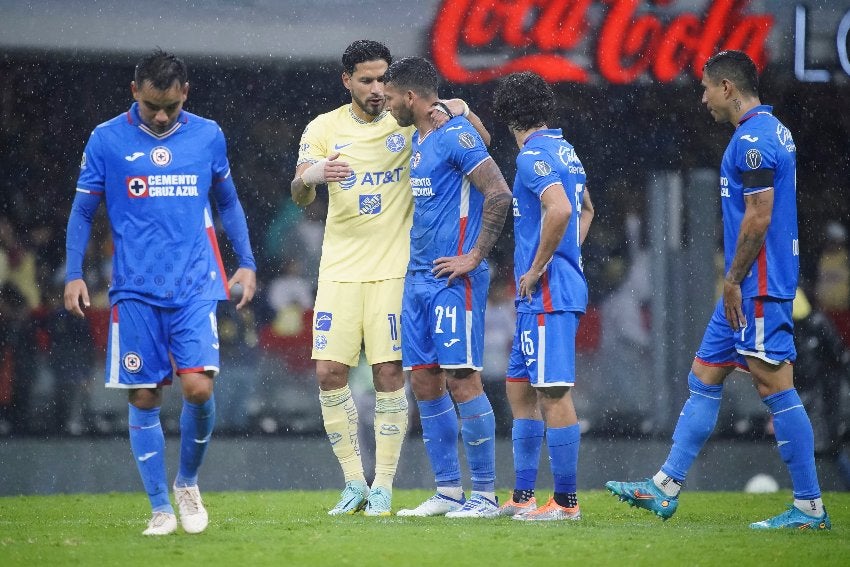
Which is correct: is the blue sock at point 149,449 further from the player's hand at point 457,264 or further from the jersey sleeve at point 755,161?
the jersey sleeve at point 755,161

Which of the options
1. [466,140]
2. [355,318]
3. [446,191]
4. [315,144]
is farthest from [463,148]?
[355,318]

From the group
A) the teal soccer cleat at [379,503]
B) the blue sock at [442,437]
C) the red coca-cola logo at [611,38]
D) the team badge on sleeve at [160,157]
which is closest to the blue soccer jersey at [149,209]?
the team badge on sleeve at [160,157]

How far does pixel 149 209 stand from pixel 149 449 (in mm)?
998

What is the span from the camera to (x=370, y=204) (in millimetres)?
7133

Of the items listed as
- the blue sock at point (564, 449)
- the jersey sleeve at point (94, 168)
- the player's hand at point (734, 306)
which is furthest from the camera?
the blue sock at point (564, 449)

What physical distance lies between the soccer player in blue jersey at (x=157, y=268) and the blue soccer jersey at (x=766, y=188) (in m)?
2.32

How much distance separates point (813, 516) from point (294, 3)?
5.25 m

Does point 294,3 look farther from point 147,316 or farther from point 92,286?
point 147,316

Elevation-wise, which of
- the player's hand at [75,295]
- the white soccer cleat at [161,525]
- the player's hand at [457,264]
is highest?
the player's hand at [457,264]

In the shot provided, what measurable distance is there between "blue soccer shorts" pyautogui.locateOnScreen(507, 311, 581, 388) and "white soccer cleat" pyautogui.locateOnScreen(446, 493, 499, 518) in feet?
2.21

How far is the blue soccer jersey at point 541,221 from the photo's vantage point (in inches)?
251

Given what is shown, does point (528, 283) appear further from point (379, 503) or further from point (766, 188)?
point (379, 503)

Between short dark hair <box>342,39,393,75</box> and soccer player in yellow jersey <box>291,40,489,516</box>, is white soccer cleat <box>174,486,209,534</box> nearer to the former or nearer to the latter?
soccer player in yellow jersey <box>291,40,489,516</box>

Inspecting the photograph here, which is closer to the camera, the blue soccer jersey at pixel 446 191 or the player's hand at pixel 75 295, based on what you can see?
the player's hand at pixel 75 295
